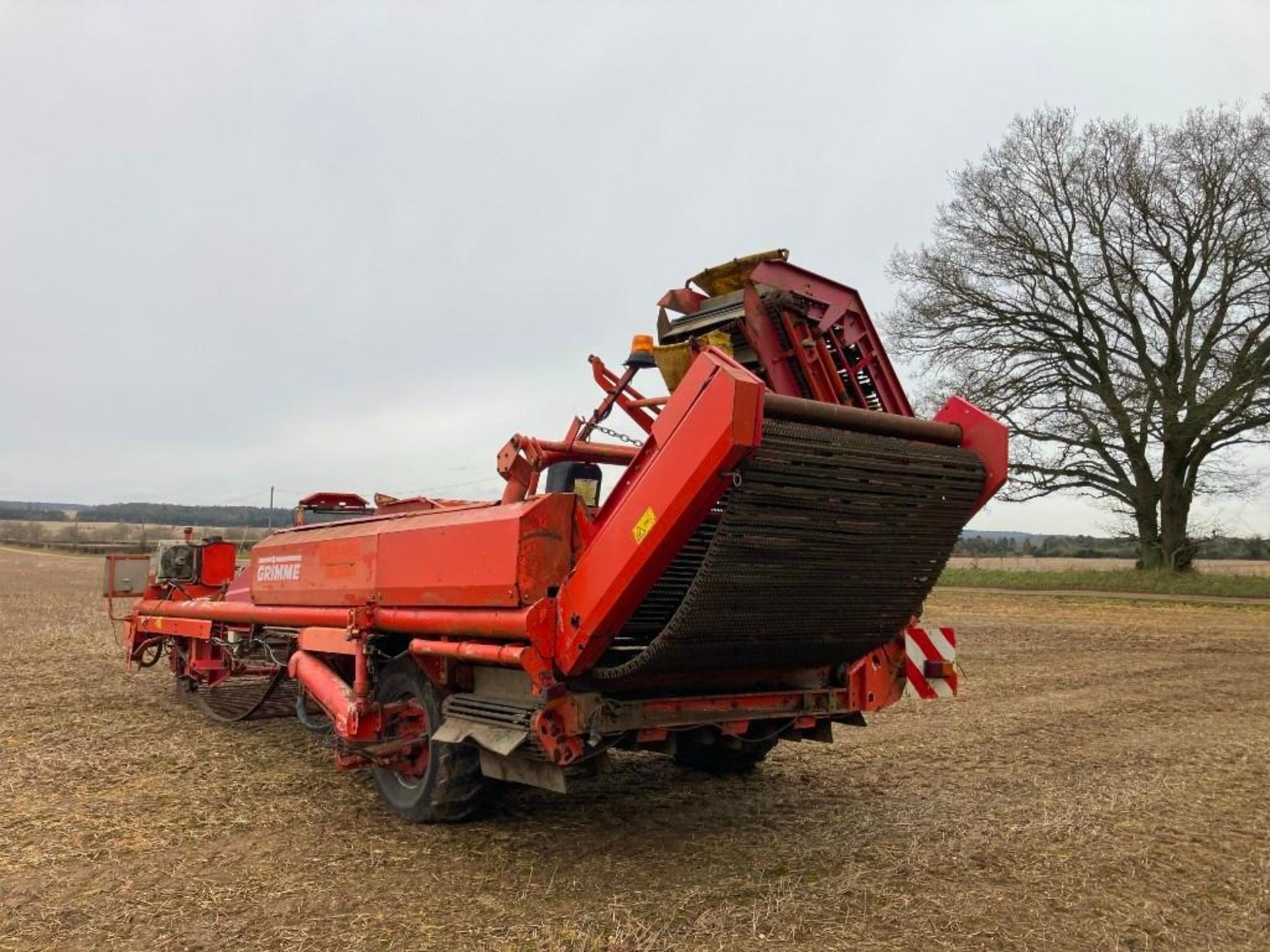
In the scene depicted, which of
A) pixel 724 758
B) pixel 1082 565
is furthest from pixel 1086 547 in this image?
pixel 724 758

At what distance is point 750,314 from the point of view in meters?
4.87

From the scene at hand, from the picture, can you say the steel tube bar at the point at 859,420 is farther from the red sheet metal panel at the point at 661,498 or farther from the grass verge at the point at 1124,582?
the grass verge at the point at 1124,582

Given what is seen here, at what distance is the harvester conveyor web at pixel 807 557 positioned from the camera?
12.9ft

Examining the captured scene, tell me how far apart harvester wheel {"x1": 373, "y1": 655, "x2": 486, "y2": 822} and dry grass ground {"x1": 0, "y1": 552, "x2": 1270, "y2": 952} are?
10cm

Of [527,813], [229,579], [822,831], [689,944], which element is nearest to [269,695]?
[229,579]

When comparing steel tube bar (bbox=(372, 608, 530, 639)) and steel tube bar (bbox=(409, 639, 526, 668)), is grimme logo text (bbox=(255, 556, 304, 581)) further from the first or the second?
steel tube bar (bbox=(409, 639, 526, 668))

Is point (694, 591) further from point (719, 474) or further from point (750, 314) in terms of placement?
point (750, 314)

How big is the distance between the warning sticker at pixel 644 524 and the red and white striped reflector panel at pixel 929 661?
206 cm

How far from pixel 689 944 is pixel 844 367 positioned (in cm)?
277

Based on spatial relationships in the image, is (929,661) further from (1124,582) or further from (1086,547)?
(1086,547)

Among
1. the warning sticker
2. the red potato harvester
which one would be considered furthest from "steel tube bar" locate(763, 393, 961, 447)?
the warning sticker

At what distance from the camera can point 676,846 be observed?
191 inches

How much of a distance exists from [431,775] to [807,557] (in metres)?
2.19

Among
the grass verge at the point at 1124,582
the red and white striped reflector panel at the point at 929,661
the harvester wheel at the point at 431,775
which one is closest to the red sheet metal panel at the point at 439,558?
the harvester wheel at the point at 431,775
